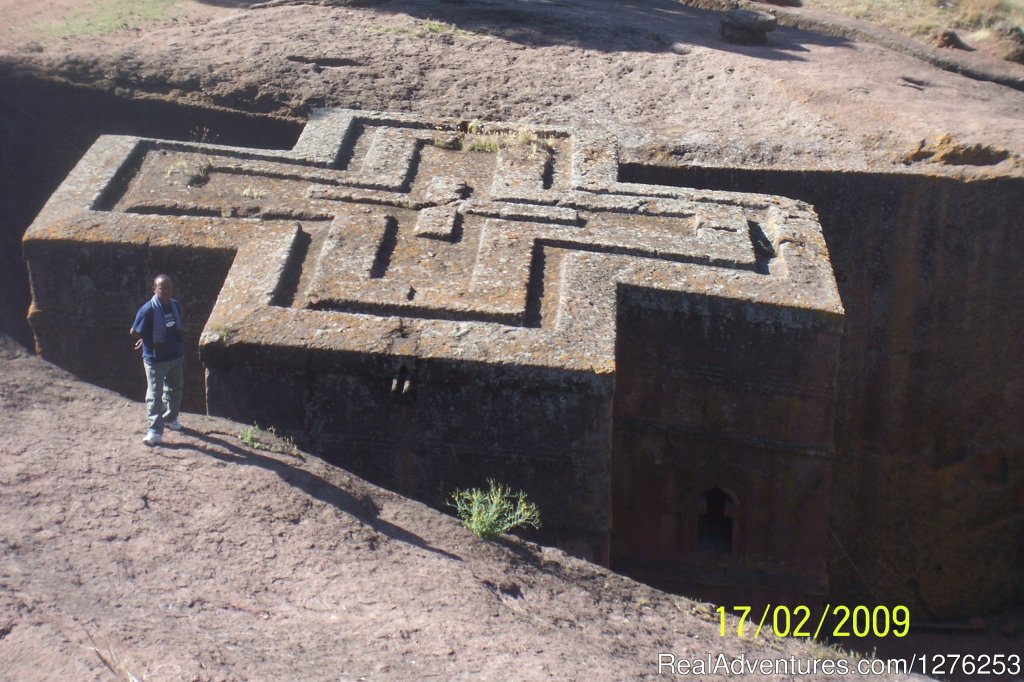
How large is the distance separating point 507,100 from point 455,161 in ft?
6.38

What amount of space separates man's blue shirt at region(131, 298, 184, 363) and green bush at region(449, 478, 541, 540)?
A: 1.74 metres

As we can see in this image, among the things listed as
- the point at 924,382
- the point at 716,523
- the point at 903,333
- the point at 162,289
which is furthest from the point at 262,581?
the point at 924,382

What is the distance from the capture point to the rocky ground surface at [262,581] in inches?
151

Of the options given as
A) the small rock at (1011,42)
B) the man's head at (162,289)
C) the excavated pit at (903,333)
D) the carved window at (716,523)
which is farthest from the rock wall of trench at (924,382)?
the small rock at (1011,42)

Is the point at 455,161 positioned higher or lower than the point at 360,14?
lower

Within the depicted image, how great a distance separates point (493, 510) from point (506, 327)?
3.65 feet

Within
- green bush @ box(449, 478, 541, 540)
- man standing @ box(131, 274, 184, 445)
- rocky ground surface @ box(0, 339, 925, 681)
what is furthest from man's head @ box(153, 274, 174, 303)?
green bush @ box(449, 478, 541, 540)

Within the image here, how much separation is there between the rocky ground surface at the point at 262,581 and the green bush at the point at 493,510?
102 mm

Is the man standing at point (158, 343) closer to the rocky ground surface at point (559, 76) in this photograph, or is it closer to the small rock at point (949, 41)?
the rocky ground surface at point (559, 76)

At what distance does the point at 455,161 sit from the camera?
27.5 ft

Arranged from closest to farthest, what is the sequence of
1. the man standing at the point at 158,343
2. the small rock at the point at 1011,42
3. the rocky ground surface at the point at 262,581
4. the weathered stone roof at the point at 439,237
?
the rocky ground surface at the point at 262,581
the man standing at the point at 158,343
the weathered stone roof at the point at 439,237
the small rock at the point at 1011,42

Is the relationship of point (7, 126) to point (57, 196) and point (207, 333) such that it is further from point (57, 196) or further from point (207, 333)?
point (207, 333)

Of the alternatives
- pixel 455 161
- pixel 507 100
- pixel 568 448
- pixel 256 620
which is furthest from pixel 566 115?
pixel 256 620

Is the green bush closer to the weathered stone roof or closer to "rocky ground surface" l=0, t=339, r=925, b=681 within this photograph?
"rocky ground surface" l=0, t=339, r=925, b=681
